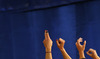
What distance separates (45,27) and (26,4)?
1.02ft

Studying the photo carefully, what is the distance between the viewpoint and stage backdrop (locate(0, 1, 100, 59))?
1673 mm

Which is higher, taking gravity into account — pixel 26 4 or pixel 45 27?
pixel 26 4

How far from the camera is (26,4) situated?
1.71 meters

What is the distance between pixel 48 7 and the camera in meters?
1.74

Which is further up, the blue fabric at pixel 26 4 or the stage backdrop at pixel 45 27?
the blue fabric at pixel 26 4

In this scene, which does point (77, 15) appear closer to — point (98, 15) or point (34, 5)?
point (98, 15)

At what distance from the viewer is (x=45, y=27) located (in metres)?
1.75

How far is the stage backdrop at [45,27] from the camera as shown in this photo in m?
1.67

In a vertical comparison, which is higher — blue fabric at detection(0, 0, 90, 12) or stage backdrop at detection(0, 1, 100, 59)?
blue fabric at detection(0, 0, 90, 12)

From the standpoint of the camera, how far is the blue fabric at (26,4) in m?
1.66

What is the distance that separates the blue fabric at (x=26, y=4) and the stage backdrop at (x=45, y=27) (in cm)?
5

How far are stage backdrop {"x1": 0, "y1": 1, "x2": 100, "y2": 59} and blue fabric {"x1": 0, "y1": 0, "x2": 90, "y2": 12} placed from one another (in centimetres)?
5

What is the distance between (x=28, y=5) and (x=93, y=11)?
2.29 ft

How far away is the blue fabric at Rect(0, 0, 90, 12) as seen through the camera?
65.4 inches
